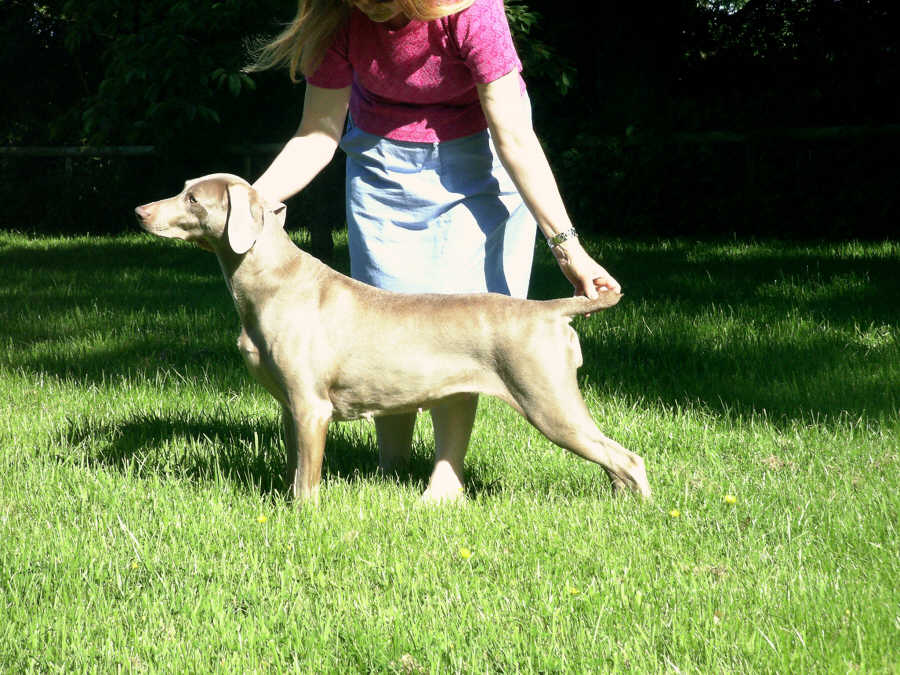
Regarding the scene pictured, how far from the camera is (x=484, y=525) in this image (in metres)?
3.85

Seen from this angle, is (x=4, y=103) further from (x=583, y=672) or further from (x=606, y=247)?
(x=583, y=672)

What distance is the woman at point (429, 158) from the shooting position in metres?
3.95

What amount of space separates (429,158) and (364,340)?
0.88 m

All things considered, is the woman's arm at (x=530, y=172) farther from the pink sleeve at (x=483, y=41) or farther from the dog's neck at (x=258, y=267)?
the dog's neck at (x=258, y=267)

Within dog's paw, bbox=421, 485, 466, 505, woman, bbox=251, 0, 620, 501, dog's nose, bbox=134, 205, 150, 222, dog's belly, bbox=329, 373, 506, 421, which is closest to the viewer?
dog's nose, bbox=134, 205, 150, 222

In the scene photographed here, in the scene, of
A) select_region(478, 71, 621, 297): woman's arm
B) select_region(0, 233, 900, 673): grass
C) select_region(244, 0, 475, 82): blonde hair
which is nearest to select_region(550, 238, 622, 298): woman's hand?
select_region(478, 71, 621, 297): woman's arm

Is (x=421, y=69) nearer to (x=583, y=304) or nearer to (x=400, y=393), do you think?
(x=583, y=304)

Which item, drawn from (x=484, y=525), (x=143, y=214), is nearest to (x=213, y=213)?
(x=143, y=214)

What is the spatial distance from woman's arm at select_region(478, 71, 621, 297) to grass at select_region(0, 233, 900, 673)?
35.6 inches

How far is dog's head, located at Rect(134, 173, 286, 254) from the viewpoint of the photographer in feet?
12.3

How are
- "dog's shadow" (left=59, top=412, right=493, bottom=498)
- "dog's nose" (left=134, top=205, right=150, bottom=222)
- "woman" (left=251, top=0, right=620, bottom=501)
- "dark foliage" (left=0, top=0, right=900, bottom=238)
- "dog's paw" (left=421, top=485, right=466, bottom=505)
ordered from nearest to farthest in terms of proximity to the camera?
"dog's nose" (left=134, top=205, right=150, bottom=222)
"woman" (left=251, top=0, right=620, bottom=501)
"dog's paw" (left=421, top=485, right=466, bottom=505)
"dog's shadow" (left=59, top=412, right=493, bottom=498)
"dark foliage" (left=0, top=0, right=900, bottom=238)

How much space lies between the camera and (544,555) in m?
3.56

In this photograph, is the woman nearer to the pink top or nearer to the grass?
the pink top

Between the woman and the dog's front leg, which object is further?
the woman
